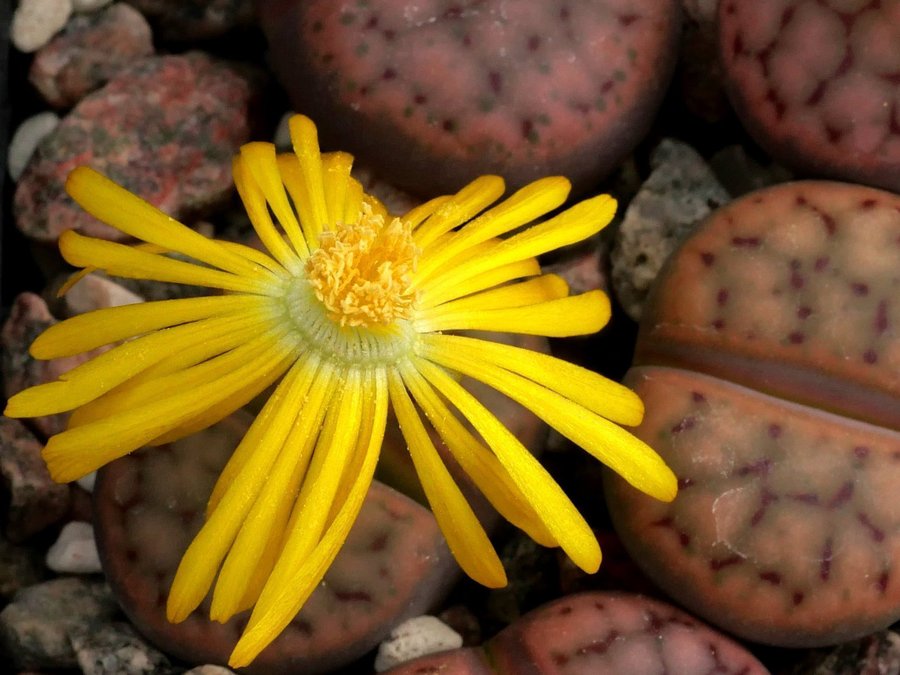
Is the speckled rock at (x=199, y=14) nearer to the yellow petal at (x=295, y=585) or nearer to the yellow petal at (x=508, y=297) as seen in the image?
the yellow petal at (x=508, y=297)

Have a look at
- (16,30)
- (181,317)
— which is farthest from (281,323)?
(16,30)

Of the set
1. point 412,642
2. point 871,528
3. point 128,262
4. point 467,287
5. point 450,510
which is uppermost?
point 128,262

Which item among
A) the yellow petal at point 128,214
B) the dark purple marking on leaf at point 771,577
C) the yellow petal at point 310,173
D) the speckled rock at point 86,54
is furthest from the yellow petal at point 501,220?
the speckled rock at point 86,54

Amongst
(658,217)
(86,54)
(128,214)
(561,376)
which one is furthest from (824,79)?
(86,54)

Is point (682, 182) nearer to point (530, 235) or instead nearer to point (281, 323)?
point (530, 235)

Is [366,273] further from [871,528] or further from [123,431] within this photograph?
[871,528]

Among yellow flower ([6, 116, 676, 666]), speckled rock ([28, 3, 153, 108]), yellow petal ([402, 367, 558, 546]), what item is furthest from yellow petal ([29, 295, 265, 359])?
speckled rock ([28, 3, 153, 108])

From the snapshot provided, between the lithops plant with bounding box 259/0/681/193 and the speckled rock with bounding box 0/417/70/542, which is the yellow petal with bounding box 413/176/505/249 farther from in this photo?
the speckled rock with bounding box 0/417/70/542
